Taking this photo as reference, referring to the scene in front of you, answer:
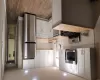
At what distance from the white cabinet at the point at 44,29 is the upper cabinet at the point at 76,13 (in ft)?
11.5

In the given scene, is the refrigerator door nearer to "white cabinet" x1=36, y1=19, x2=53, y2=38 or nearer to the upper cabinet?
"white cabinet" x1=36, y1=19, x2=53, y2=38

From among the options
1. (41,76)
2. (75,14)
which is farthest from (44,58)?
(75,14)

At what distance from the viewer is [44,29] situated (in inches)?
293

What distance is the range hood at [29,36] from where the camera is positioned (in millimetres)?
6280

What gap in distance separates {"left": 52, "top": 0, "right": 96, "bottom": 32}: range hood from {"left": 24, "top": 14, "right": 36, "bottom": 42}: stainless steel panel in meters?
2.96

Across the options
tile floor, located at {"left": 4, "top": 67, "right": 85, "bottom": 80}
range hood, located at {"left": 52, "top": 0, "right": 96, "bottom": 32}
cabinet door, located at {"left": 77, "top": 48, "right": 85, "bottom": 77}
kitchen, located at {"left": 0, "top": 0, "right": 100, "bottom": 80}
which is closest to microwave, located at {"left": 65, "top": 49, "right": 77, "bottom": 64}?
kitchen, located at {"left": 0, "top": 0, "right": 100, "bottom": 80}

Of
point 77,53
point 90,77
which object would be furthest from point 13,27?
point 90,77

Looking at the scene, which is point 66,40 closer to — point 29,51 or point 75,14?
point 29,51

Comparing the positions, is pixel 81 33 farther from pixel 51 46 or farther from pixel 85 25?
pixel 51 46

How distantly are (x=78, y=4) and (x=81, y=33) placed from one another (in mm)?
1369

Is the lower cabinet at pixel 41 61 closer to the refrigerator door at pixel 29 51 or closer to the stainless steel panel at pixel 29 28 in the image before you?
the refrigerator door at pixel 29 51

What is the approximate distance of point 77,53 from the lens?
14.9 ft

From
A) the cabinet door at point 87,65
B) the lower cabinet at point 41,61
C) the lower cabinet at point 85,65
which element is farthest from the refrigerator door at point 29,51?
the cabinet door at point 87,65

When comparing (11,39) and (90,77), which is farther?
(11,39)
